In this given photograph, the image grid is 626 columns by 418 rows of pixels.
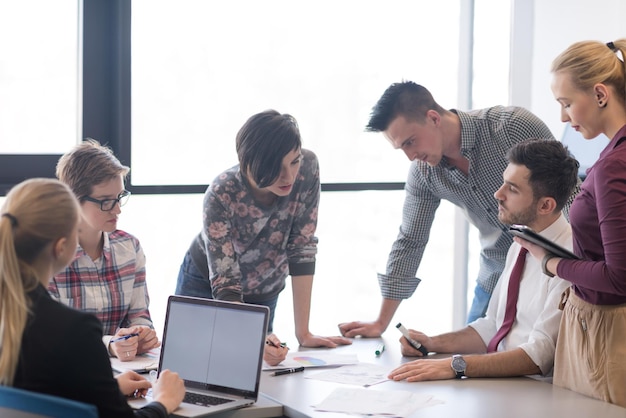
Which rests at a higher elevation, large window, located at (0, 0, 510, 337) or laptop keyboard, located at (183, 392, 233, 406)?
large window, located at (0, 0, 510, 337)

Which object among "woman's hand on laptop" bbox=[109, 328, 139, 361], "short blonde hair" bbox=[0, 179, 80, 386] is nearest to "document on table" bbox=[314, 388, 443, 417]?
"woman's hand on laptop" bbox=[109, 328, 139, 361]

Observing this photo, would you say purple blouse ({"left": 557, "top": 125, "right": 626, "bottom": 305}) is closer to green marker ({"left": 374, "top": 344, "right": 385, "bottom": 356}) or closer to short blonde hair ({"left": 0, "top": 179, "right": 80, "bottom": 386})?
green marker ({"left": 374, "top": 344, "right": 385, "bottom": 356})

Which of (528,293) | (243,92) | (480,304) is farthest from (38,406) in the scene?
(243,92)

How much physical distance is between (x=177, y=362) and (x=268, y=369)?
0.30 meters

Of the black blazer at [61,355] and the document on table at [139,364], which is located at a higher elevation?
the black blazer at [61,355]

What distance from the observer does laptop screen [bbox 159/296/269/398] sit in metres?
2.16

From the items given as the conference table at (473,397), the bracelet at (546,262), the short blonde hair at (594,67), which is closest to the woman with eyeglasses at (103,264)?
the conference table at (473,397)

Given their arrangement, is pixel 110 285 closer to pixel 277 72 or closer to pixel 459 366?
pixel 459 366

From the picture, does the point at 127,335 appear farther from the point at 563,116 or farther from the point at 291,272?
the point at 563,116

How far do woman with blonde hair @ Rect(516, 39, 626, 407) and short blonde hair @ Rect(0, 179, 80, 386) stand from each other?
128cm

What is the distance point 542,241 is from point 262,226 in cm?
105

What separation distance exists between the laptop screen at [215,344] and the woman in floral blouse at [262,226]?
0.29 meters

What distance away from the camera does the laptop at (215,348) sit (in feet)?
7.05

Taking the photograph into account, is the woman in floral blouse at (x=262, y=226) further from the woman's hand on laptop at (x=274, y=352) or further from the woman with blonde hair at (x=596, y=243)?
the woman with blonde hair at (x=596, y=243)
